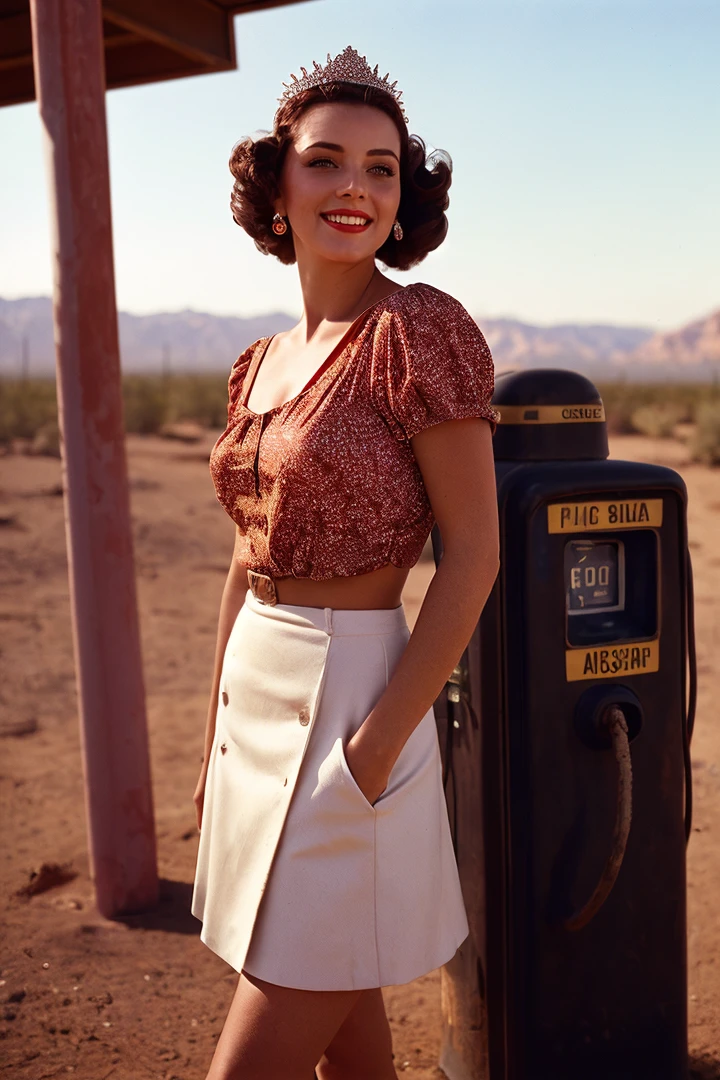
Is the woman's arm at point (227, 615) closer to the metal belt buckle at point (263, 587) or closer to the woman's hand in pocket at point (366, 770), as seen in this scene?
the metal belt buckle at point (263, 587)

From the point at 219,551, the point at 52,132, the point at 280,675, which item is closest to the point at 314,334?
the point at 280,675

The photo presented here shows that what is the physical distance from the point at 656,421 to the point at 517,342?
11521 cm

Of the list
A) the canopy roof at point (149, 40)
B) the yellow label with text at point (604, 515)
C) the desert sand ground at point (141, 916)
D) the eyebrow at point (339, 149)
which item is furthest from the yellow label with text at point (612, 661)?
the canopy roof at point (149, 40)

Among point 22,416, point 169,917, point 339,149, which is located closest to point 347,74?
point 339,149

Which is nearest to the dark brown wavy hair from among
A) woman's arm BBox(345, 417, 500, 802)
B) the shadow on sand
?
woman's arm BBox(345, 417, 500, 802)

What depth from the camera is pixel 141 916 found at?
375 centimetres

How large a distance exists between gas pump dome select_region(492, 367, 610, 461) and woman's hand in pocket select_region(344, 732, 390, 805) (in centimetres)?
→ 91

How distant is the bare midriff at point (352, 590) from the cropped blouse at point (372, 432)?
3cm

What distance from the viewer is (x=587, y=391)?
2.40 meters

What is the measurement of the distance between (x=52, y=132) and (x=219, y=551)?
8218mm

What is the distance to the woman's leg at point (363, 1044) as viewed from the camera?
198 cm

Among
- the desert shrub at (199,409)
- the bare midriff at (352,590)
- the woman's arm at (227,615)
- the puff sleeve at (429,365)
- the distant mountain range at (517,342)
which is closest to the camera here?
the puff sleeve at (429,365)

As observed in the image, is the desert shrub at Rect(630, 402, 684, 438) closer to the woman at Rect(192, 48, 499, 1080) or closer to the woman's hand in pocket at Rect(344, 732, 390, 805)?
the woman at Rect(192, 48, 499, 1080)

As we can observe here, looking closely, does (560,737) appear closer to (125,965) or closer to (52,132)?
(125,965)
